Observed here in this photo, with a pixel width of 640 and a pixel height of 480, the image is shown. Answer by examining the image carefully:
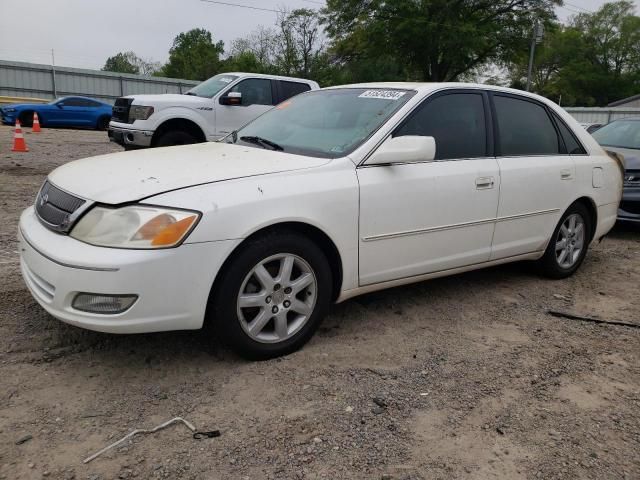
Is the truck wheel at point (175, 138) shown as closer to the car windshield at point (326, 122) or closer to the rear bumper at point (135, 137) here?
the rear bumper at point (135, 137)

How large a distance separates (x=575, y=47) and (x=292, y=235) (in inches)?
3126

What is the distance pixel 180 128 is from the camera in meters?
9.42

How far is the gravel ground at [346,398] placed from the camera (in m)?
2.32

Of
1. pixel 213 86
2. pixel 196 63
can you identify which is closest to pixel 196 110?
pixel 213 86

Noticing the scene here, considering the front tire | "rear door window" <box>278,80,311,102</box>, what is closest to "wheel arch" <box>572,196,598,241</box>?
the front tire

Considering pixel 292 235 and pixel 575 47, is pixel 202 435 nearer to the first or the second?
pixel 292 235

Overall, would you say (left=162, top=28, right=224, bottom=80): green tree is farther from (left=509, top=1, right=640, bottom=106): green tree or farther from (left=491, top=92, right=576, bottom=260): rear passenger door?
(left=491, top=92, right=576, bottom=260): rear passenger door

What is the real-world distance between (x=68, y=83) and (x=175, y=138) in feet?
78.3

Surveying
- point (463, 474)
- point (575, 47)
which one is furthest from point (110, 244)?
point (575, 47)

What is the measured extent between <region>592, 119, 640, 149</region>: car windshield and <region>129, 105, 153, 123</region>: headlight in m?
6.74

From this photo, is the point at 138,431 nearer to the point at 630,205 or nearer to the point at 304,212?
the point at 304,212

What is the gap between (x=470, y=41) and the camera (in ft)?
108

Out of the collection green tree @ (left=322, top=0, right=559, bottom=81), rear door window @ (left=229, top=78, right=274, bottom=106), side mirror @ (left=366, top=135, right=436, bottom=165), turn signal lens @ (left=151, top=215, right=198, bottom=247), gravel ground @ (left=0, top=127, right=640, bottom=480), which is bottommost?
gravel ground @ (left=0, top=127, right=640, bottom=480)

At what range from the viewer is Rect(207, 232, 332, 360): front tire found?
2889 mm
